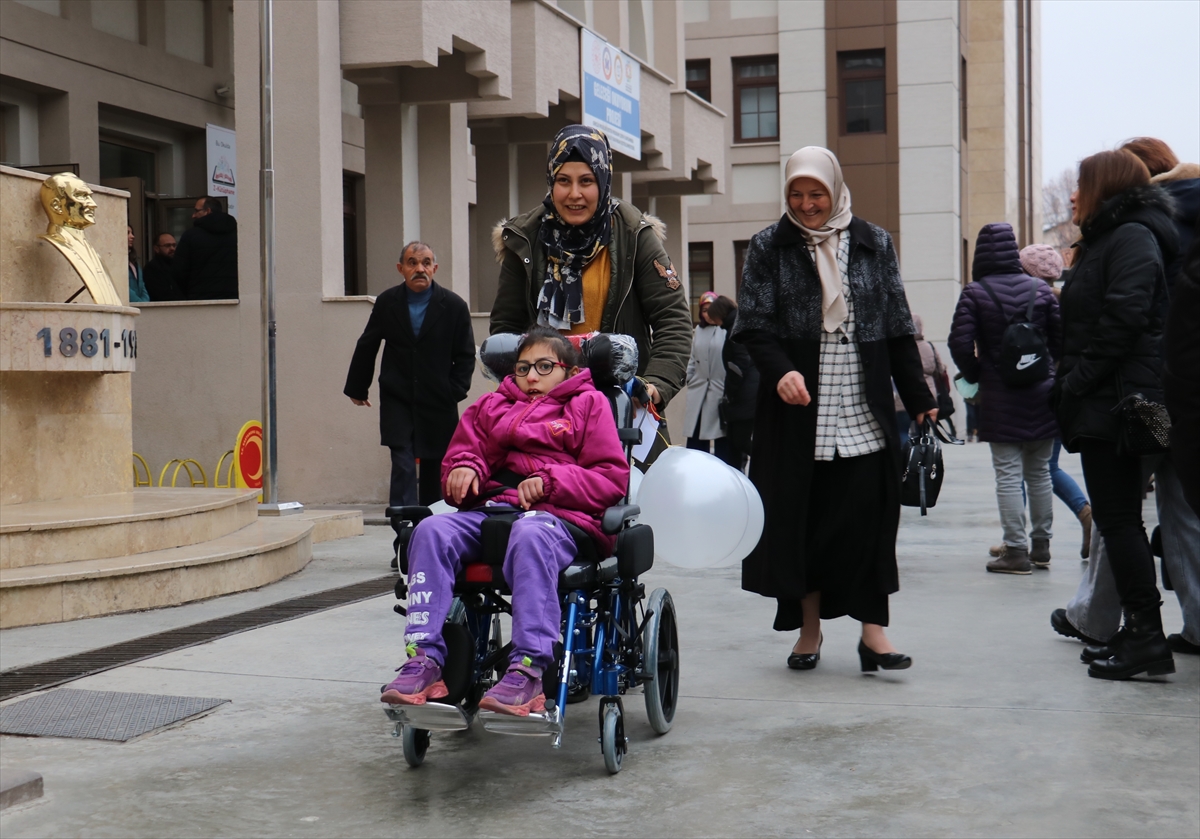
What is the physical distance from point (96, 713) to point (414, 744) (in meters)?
1.49

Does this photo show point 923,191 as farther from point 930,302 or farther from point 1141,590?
point 1141,590

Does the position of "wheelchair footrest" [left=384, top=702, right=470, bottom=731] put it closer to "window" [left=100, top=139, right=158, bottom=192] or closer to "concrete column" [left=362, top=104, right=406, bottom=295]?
"concrete column" [left=362, top=104, right=406, bottom=295]

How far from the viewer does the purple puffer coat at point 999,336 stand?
8789mm

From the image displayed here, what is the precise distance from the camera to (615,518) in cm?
462

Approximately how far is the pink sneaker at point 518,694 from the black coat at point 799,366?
6.13ft

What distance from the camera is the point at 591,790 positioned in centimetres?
443

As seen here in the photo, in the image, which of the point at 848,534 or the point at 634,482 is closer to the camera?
the point at 634,482

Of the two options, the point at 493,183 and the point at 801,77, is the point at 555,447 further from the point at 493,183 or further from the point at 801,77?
the point at 801,77

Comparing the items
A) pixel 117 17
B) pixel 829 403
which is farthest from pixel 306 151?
pixel 829 403

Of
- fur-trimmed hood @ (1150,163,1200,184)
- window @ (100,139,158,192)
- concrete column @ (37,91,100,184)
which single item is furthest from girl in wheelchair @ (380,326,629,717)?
window @ (100,139,158,192)

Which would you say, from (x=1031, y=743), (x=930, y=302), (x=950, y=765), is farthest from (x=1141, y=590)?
(x=930, y=302)

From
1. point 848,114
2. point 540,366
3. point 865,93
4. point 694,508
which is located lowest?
point 694,508

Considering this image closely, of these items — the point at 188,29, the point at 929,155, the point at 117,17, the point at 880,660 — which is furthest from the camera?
the point at 929,155

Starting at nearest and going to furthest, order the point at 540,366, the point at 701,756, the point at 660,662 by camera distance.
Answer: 1. the point at 701,756
2. the point at 540,366
3. the point at 660,662
